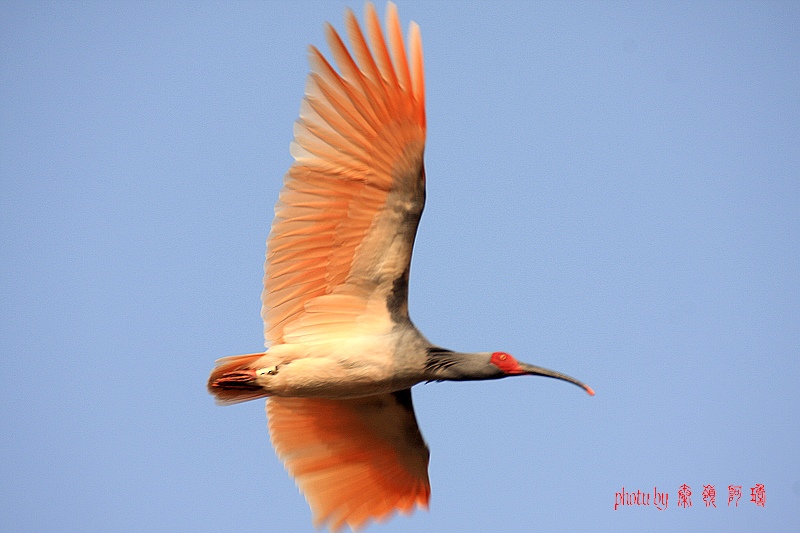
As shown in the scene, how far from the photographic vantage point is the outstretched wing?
1065cm

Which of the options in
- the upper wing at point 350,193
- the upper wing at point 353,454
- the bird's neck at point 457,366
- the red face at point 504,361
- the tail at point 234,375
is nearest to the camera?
the upper wing at point 350,193

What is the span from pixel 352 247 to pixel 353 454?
→ 2.87 metres

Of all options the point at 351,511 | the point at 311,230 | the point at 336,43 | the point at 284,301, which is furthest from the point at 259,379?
the point at 336,43

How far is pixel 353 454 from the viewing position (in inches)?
502

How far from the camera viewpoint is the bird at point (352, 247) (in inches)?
419

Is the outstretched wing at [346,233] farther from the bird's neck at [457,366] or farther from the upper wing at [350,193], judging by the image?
the bird's neck at [457,366]

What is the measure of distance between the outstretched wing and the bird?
1 centimetres

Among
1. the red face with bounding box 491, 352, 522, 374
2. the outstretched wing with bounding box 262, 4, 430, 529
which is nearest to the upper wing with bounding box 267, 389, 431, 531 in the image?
the outstretched wing with bounding box 262, 4, 430, 529

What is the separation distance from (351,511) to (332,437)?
925 millimetres

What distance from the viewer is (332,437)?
1270 centimetres

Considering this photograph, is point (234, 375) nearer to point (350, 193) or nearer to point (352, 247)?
point (352, 247)

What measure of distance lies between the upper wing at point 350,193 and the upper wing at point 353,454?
1.40m

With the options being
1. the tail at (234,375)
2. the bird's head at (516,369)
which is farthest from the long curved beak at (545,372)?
the tail at (234,375)

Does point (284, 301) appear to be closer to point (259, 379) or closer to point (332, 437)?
point (259, 379)
